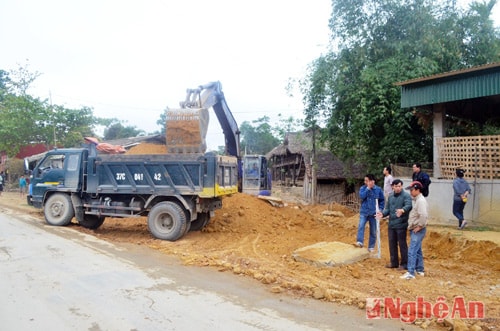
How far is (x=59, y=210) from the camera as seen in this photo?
11.0 m

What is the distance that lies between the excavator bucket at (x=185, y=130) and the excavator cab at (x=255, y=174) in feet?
41.1

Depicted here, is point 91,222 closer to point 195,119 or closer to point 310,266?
point 195,119

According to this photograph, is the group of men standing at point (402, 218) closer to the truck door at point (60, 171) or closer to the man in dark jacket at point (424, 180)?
the man in dark jacket at point (424, 180)

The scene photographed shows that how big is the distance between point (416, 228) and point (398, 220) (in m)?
0.49

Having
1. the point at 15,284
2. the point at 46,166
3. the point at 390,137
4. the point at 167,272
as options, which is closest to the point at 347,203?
the point at 390,137

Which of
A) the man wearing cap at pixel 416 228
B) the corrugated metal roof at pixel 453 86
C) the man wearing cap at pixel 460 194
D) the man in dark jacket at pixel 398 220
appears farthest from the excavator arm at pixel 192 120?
the man wearing cap at pixel 460 194

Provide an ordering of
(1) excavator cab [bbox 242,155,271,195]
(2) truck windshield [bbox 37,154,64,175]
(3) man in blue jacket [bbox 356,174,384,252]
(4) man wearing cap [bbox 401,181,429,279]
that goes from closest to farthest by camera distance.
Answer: (4) man wearing cap [bbox 401,181,429,279], (3) man in blue jacket [bbox 356,174,384,252], (2) truck windshield [bbox 37,154,64,175], (1) excavator cab [bbox 242,155,271,195]

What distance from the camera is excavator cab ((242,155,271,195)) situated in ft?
74.1

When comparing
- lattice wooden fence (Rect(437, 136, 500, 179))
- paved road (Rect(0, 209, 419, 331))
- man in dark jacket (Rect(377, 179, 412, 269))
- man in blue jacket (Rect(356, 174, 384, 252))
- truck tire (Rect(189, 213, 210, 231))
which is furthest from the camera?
truck tire (Rect(189, 213, 210, 231))

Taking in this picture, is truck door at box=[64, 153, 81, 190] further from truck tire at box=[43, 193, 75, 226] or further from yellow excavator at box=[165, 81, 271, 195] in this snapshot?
yellow excavator at box=[165, 81, 271, 195]

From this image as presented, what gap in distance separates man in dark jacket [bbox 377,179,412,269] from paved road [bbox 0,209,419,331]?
2.44 meters

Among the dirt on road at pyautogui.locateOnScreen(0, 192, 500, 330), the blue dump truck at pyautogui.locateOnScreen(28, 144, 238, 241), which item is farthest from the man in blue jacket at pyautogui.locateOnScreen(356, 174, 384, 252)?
the blue dump truck at pyautogui.locateOnScreen(28, 144, 238, 241)

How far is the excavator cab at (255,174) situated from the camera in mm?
22578

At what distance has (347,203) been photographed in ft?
75.4
